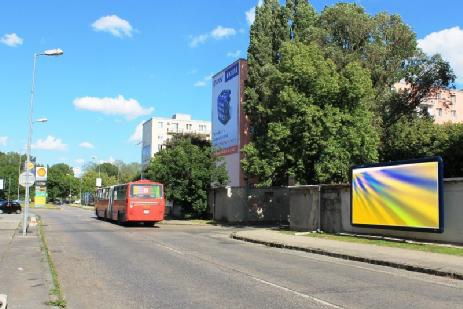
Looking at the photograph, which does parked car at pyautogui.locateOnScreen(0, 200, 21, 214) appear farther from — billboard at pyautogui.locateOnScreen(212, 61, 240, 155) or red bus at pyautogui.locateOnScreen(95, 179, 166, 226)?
red bus at pyautogui.locateOnScreen(95, 179, 166, 226)

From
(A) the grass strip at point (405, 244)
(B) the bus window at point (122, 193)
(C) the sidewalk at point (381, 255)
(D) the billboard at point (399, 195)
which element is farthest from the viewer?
(B) the bus window at point (122, 193)

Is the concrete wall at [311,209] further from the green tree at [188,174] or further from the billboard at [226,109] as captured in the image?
the billboard at [226,109]

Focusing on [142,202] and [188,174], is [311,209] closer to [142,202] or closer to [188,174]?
[142,202]

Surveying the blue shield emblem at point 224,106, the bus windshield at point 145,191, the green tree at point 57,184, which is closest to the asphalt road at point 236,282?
the bus windshield at point 145,191

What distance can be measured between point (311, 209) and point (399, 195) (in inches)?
286

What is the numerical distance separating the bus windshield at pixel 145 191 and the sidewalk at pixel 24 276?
1488 centimetres

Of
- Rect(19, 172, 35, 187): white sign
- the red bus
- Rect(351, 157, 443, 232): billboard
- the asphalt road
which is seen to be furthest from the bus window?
the asphalt road

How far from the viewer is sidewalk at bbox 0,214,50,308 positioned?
29.9 feet

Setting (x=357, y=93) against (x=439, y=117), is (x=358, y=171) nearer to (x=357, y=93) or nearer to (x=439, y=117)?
(x=357, y=93)

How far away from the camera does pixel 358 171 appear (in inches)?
973

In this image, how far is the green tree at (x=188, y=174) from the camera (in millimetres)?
43594

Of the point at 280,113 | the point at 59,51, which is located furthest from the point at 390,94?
the point at 59,51

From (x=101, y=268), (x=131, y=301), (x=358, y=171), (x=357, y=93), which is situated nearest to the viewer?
(x=131, y=301)

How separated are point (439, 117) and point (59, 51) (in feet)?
260
